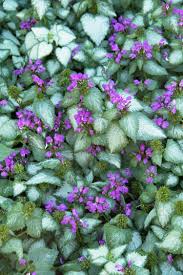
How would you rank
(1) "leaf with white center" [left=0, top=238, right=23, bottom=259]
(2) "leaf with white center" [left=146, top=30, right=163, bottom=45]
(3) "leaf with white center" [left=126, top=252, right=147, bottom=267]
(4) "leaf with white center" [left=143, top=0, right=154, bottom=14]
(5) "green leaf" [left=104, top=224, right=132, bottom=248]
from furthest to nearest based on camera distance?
(4) "leaf with white center" [left=143, top=0, right=154, bottom=14], (2) "leaf with white center" [left=146, top=30, right=163, bottom=45], (5) "green leaf" [left=104, top=224, right=132, bottom=248], (1) "leaf with white center" [left=0, top=238, right=23, bottom=259], (3) "leaf with white center" [left=126, top=252, right=147, bottom=267]

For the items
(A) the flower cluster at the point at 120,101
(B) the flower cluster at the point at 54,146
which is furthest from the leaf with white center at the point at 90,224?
(A) the flower cluster at the point at 120,101

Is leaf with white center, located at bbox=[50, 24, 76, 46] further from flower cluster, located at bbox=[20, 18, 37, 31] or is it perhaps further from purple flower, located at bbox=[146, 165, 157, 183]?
purple flower, located at bbox=[146, 165, 157, 183]

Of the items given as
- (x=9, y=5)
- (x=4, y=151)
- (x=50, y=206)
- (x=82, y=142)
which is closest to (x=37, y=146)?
(x=4, y=151)

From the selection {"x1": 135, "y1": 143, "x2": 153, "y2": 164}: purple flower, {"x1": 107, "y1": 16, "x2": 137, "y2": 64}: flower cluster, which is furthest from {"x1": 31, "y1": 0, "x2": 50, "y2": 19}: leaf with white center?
{"x1": 135, "y1": 143, "x2": 153, "y2": 164}: purple flower

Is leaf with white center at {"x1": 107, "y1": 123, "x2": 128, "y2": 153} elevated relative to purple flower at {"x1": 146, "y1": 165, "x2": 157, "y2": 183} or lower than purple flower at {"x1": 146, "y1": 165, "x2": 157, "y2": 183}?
elevated

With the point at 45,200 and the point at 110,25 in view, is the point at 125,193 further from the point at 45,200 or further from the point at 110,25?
the point at 110,25

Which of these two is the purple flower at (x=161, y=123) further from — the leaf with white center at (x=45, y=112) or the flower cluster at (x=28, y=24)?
the flower cluster at (x=28, y=24)
